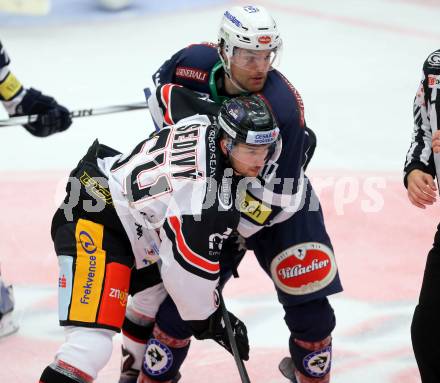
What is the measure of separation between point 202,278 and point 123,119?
292 cm

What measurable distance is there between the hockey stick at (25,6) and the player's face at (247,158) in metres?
4.45

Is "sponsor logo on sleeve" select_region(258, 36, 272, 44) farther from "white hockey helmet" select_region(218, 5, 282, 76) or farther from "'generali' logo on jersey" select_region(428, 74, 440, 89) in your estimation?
"'generali' logo on jersey" select_region(428, 74, 440, 89)

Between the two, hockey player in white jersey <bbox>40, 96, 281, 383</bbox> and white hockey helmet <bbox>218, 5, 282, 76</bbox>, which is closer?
hockey player in white jersey <bbox>40, 96, 281, 383</bbox>

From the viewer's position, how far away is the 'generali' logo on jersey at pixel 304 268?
3086 mm

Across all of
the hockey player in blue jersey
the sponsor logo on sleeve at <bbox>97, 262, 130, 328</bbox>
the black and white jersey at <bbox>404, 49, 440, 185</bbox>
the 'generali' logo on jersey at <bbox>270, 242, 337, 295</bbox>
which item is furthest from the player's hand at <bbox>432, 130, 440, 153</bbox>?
the sponsor logo on sleeve at <bbox>97, 262, 130, 328</bbox>

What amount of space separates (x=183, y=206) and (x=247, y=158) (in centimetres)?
23

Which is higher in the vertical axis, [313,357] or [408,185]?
[408,185]

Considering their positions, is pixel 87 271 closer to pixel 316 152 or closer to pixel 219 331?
pixel 219 331

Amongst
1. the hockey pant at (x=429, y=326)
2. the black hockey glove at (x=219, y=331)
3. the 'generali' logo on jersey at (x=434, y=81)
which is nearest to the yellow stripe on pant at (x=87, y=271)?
the black hockey glove at (x=219, y=331)

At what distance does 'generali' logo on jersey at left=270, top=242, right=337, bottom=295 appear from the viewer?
10.1 feet

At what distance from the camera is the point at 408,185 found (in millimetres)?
2828

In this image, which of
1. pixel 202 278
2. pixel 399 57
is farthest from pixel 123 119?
pixel 202 278

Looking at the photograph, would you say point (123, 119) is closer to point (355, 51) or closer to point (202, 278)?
point (355, 51)

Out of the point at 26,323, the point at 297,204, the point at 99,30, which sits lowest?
the point at 99,30
